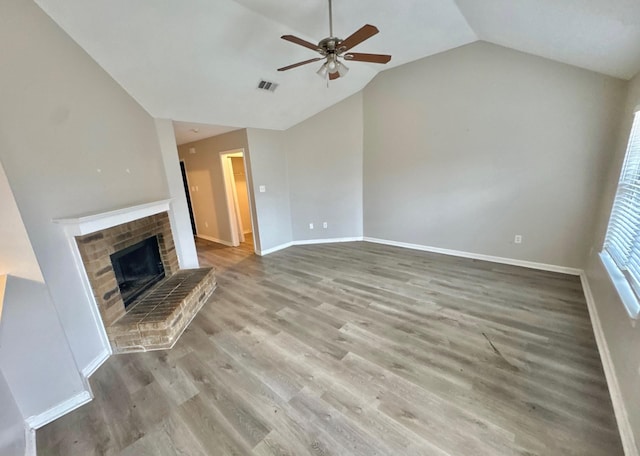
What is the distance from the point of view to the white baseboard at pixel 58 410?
1.62 m

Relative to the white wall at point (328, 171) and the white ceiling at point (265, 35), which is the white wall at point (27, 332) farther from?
the white wall at point (328, 171)

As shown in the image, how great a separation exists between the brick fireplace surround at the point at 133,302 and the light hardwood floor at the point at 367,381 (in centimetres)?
13

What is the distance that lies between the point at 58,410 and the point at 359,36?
3468 millimetres

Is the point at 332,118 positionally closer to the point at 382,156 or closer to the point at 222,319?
the point at 382,156

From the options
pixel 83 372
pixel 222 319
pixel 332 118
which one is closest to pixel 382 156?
pixel 332 118

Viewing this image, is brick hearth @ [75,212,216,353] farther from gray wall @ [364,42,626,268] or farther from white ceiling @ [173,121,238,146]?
gray wall @ [364,42,626,268]

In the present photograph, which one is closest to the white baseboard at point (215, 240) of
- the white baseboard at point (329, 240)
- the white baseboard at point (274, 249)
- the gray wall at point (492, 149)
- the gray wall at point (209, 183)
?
the gray wall at point (209, 183)

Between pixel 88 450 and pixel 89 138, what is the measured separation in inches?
91.1

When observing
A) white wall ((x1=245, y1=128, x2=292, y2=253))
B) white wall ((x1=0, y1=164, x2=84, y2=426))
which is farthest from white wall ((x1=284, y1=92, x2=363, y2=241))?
white wall ((x1=0, y1=164, x2=84, y2=426))

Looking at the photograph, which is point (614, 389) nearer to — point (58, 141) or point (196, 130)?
point (58, 141)

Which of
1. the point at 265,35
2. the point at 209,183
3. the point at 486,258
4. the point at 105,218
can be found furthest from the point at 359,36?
the point at 209,183

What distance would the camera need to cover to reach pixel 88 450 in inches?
57.8

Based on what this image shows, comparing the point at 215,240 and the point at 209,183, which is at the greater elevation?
the point at 209,183

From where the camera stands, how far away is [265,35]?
2.70 metres
